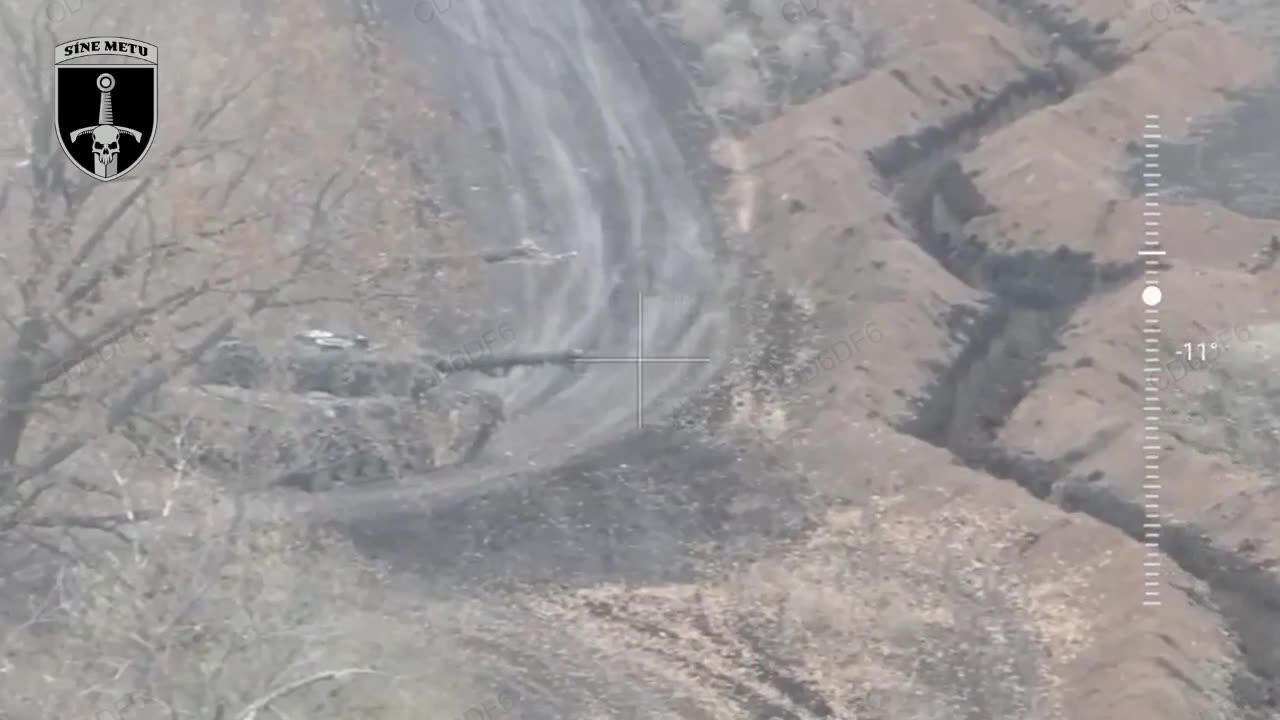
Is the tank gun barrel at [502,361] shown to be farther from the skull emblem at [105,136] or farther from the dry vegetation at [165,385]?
the skull emblem at [105,136]

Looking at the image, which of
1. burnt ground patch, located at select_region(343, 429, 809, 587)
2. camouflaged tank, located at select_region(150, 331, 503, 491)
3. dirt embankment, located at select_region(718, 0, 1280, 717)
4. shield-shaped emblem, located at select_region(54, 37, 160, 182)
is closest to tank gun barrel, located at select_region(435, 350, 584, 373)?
camouflaged tank, located at select_region(150, 331, 503, 491)

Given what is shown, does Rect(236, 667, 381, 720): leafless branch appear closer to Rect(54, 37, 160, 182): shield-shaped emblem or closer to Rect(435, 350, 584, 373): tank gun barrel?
Rect(435, 350, 584, 373): tank gun barrel

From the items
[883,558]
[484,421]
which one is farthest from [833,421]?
[484,421]

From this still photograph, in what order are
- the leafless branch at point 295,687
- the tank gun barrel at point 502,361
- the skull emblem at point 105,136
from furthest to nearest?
the tank gun barrel at point 502,361, the skull emblem at point 105,136, the leafless branch at point 295,687

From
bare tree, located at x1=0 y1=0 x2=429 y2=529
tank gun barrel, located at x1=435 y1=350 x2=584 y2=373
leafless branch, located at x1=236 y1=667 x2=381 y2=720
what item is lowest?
leafless branch, located at x1=236 y1=667 x2=381 y2=720

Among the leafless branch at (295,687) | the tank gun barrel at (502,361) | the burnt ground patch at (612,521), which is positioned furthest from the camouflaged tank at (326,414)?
the leafless branch at (295,687)

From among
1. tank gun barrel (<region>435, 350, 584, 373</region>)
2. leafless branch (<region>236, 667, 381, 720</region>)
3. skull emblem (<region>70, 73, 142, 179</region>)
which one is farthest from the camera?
tank gun barrel (<region>435, 350, 584, 373</region>)

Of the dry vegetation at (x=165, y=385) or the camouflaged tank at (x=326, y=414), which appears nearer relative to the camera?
the dry vegetation at (x=165, y=385)

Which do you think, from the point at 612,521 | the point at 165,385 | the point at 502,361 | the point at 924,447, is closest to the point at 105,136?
the point at 165,385
